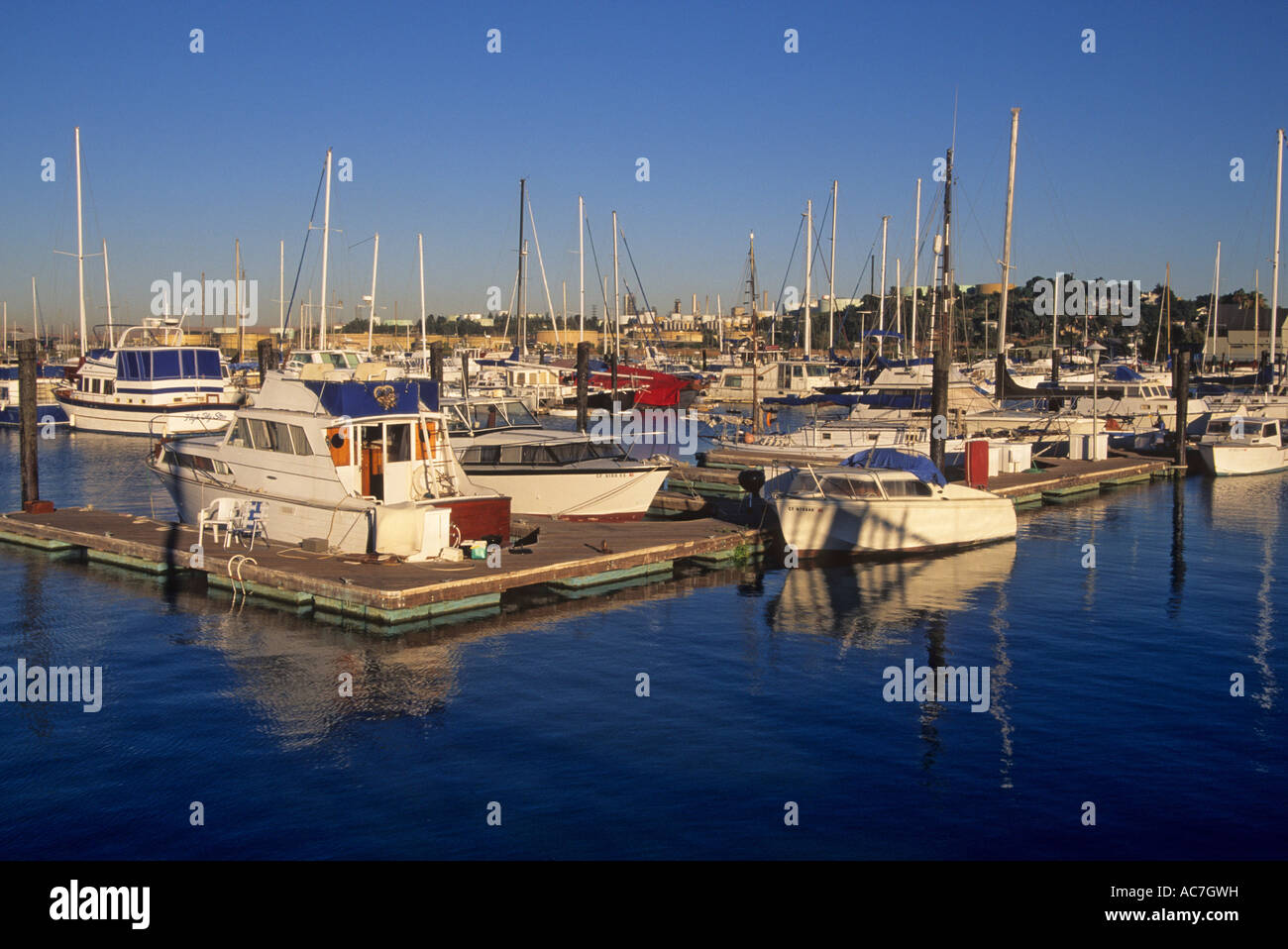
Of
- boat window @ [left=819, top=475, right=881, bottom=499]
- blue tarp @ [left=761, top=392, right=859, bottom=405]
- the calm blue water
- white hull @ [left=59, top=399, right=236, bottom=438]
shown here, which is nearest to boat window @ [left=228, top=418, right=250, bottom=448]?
the calm blue water

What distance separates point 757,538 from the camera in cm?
2580

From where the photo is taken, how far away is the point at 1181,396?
42500mm

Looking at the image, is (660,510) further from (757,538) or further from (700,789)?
(700,789)

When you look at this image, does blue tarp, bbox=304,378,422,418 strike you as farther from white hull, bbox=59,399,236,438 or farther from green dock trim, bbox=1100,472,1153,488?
white hull, bbox=59,399,236,438

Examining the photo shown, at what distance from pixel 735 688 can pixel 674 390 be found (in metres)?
45.2

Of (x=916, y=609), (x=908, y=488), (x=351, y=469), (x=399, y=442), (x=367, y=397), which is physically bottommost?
(x=916, y=609)

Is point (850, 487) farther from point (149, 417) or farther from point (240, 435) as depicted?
point (149, 417)

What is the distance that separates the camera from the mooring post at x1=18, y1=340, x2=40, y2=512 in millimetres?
26797

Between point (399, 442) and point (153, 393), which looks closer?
point (399, 442)

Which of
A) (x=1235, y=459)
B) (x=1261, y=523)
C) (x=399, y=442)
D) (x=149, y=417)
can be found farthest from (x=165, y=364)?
(x=1261, y=523)

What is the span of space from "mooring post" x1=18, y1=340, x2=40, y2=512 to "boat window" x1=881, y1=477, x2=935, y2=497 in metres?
19.5

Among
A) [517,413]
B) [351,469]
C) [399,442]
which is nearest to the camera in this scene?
[351,469]

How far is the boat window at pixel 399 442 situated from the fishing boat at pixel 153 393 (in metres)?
34.7

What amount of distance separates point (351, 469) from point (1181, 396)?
3222cm
